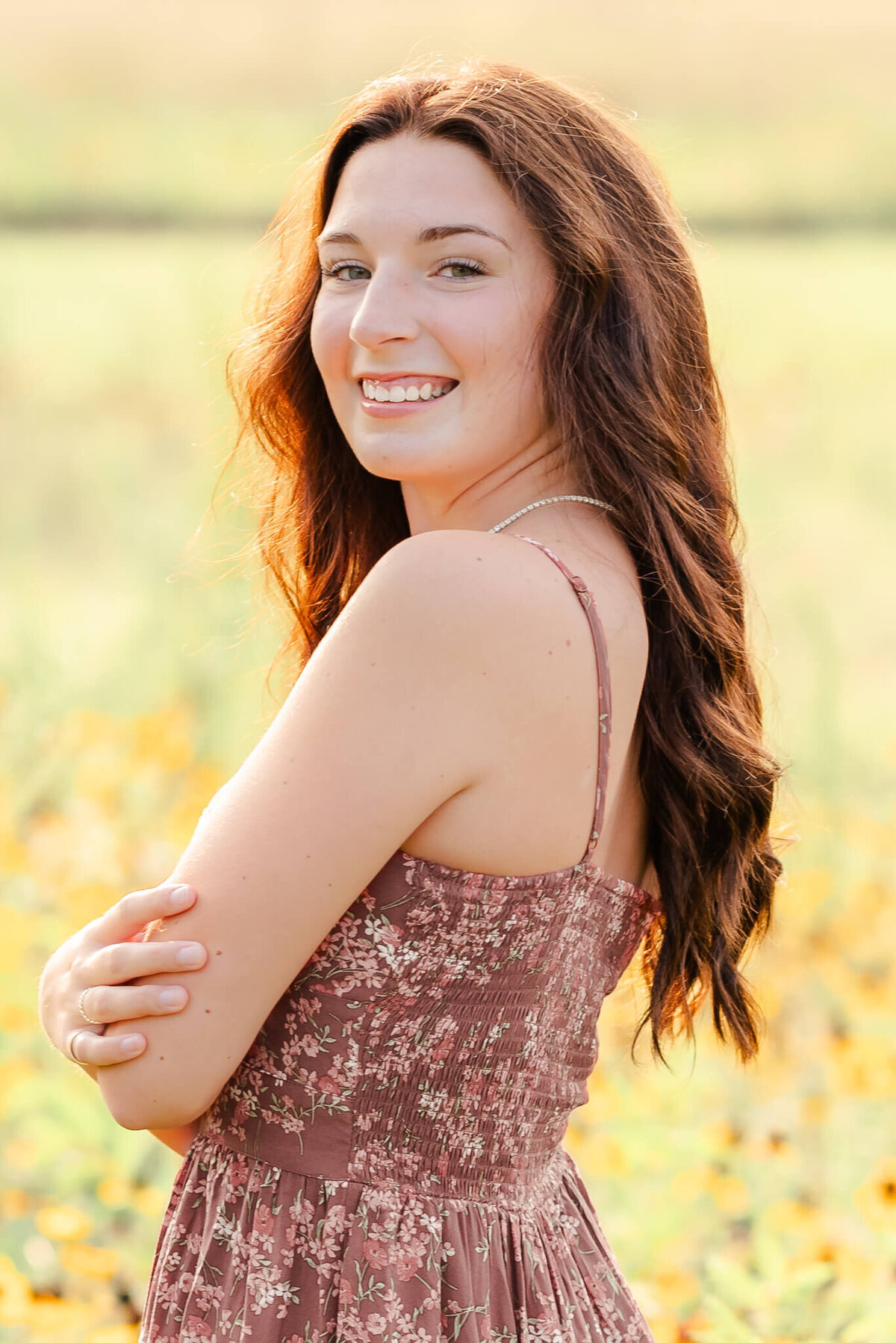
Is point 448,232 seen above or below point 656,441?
above

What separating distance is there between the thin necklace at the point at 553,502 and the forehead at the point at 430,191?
10.0 inches

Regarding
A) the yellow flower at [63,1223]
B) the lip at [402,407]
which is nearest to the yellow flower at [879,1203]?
the yellow flower at [63,1223]

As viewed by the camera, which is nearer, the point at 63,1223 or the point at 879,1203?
the point at 63,1223

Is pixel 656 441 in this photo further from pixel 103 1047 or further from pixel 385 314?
pixel 103 1047

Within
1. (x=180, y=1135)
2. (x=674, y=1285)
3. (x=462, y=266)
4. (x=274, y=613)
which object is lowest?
(x=674, y=1285)

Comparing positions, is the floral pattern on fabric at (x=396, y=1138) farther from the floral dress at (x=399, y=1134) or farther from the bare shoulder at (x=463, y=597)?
the bare shoulder at (x=463, y=597)

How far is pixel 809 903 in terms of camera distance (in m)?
3.01

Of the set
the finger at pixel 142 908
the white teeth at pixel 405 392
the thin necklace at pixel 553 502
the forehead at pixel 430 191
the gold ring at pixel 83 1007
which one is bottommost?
the gold ring at pixel 83 1007

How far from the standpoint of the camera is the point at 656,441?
4.75 feet

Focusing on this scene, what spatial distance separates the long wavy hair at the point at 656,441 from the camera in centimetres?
141

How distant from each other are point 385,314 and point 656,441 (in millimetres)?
296

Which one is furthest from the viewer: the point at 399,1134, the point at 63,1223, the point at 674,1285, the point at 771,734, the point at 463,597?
the point at 771,734

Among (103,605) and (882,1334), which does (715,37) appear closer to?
(103,605)

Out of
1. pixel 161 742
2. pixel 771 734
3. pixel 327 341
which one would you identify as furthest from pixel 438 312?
pixel 161 742
